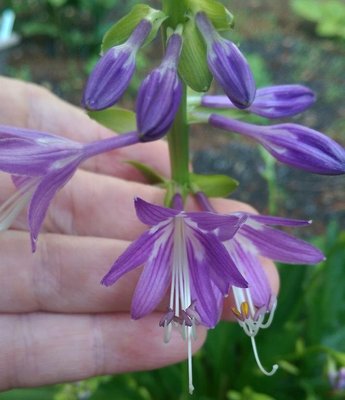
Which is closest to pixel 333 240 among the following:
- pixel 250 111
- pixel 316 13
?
pixel 250 111

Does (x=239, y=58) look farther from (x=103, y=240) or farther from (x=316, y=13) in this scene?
(x=316, y=13)

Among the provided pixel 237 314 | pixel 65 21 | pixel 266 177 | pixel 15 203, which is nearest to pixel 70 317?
pixel 15 203

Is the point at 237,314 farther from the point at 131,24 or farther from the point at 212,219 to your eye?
the point at 131,24

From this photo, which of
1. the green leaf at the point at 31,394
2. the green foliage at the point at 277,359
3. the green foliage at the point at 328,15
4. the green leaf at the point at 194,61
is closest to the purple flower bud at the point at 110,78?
the green leaf at the point at 194,61

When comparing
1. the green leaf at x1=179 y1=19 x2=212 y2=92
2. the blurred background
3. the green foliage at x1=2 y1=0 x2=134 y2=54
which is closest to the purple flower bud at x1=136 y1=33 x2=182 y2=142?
the green leaf at x1=179 y1=19 x2=212 y2=92

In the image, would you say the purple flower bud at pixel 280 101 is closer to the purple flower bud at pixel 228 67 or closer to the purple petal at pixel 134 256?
the purple flower bud at pixel 228 67
